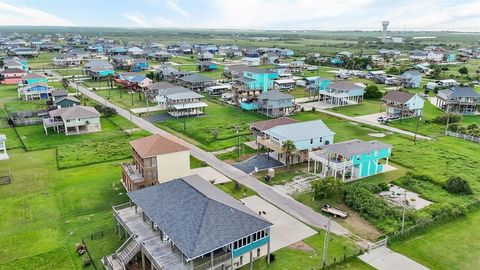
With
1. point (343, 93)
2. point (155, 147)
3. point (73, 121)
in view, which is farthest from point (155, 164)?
point (343, 93)

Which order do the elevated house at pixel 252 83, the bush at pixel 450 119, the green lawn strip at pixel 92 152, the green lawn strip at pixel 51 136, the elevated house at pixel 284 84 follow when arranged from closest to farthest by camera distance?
1. the green lawn strip at pixel 92 152
2. the green lawn strip at pixel 51 136
3. the bush at pixel 450 119
4. the elevated house at pixel 252 83
5. the elevated house at pixel 284 84

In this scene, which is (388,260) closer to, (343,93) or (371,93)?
(343,93)

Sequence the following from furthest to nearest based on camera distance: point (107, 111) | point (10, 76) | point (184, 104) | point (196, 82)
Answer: point (10, 76) → point (196, 82) → point (184, 104) → point (107, 111)

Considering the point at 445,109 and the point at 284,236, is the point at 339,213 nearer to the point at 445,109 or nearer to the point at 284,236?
the point at 284,236

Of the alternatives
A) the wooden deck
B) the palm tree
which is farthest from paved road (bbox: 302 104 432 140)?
the wooden deck

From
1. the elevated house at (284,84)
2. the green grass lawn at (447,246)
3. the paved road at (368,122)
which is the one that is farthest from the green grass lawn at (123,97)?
the green grass lawn at (447,246)

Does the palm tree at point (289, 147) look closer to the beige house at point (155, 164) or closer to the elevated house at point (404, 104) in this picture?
the beige house at point (155, 164)
